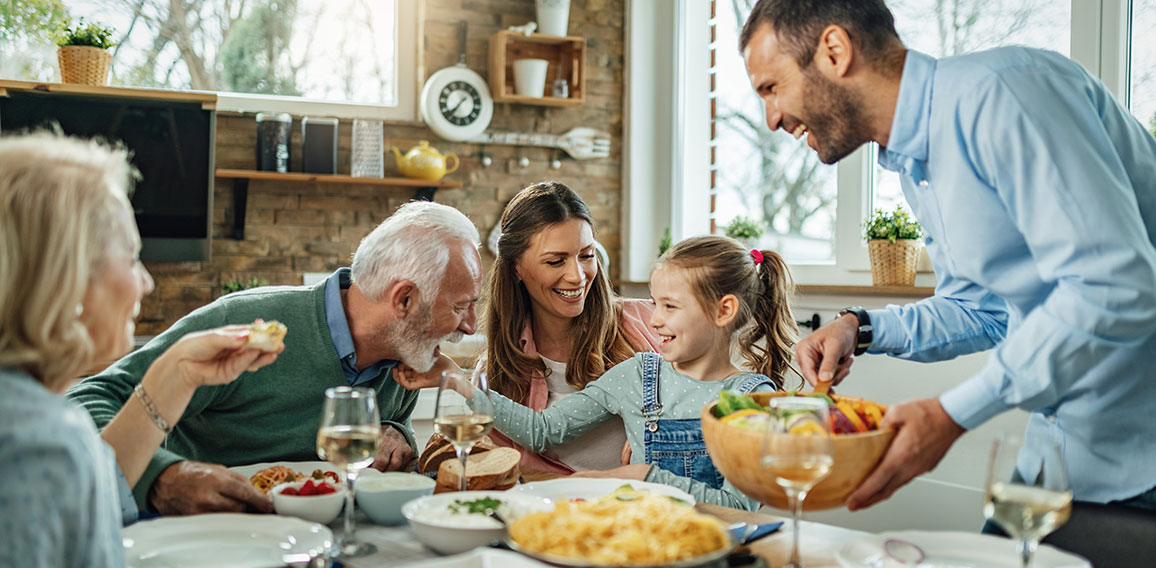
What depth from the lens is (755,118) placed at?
15.5 feet

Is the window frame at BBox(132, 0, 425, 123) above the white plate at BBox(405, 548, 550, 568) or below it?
above

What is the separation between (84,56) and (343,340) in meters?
2.79

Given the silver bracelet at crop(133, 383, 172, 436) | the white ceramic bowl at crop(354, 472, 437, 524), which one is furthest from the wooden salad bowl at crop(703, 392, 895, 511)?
the silver bracelet at crop(133, 383, 172, 436)

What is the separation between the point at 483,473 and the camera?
5.34 ft

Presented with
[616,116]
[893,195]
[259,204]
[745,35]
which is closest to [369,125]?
[259,204]

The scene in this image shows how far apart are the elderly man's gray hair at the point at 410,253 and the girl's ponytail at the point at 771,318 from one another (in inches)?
28.5

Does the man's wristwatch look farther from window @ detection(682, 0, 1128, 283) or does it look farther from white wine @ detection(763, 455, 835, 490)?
window @ detection(682, 0, 1128, 283)

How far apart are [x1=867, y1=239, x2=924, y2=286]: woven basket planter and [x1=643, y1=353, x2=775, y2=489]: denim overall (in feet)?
5.27

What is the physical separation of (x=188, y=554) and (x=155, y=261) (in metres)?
3.29

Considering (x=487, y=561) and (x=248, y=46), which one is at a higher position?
(x=248, y=46)

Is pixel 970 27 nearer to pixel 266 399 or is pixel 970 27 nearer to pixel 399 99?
pixel 399 99

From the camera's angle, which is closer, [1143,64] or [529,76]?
[1143,64]

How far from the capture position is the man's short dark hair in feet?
4.91

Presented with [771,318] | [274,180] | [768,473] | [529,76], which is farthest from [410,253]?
[529,76]
